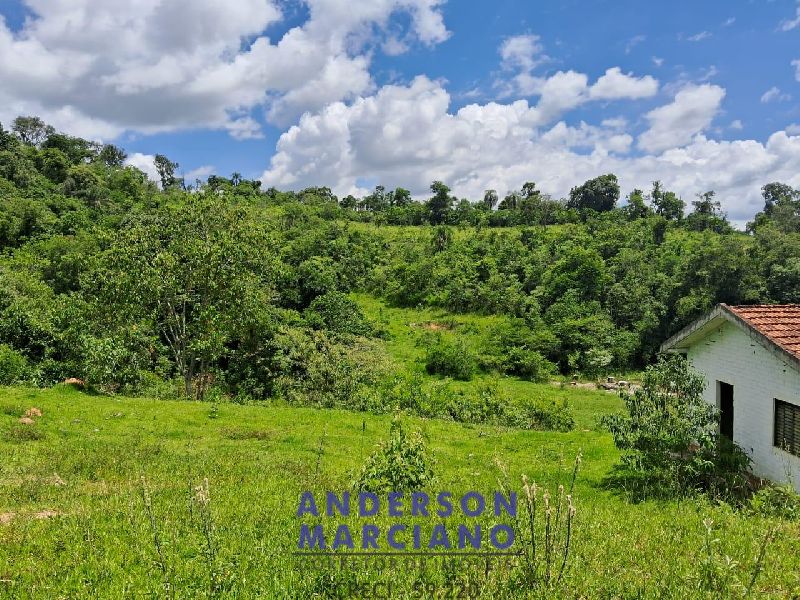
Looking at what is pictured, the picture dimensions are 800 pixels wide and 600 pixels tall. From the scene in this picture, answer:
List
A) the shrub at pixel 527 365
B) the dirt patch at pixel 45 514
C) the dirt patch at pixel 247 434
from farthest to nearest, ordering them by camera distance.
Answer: the shrub at pixel 527 365
the dirt patch at pixel 247 434
the dirt patch at pixel 45 514

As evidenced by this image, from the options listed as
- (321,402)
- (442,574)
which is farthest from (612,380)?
(442,574)

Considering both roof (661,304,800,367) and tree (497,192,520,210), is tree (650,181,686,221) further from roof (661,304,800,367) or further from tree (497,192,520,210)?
roof (661,304,800,367)

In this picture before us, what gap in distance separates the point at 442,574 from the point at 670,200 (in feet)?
251

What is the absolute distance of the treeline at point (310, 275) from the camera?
20.7m

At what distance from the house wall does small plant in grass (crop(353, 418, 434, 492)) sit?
6.69 metres

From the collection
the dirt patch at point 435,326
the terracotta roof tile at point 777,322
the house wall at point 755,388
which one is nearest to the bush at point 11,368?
the house wall at point 755,388

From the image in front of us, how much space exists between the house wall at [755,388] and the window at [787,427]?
9 cm

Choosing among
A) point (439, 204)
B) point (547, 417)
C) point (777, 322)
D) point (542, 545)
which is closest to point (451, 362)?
point (547, 417)

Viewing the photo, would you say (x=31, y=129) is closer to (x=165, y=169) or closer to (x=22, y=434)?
(x=165, y=169)

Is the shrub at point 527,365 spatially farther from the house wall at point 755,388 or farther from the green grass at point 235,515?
the house wall at point 755,388

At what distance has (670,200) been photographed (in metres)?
69.6

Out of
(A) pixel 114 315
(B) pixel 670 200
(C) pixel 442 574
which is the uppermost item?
(B) pixel 670 200

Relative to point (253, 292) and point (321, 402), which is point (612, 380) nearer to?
point (321, 402)

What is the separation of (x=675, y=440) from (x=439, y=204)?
67.1m
